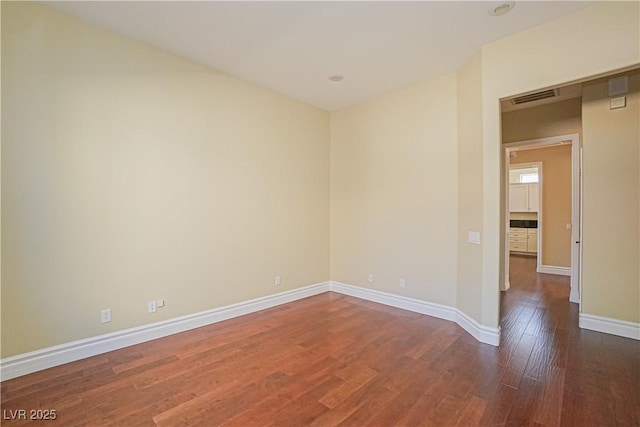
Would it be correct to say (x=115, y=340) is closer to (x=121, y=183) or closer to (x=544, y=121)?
(x=121, y=183)

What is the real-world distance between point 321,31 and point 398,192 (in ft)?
7.57

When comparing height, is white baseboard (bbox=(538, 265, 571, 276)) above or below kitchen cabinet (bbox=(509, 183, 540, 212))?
below

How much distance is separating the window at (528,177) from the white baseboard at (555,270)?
10.7 feet

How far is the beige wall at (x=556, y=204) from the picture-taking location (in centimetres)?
606

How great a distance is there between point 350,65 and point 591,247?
356 centimetres

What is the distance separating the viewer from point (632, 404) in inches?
80.6

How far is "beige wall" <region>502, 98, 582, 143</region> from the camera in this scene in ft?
14.2

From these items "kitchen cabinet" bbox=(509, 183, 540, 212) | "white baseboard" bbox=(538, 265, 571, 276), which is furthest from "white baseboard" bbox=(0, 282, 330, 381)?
"kitchen cabinet" bbox=(509, 183, 540, 212)

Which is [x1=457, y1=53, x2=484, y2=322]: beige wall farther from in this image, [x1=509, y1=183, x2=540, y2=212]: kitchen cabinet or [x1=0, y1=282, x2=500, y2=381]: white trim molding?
[x1=509, y1=183, x2=540, y2=212]: kitchen cabinet

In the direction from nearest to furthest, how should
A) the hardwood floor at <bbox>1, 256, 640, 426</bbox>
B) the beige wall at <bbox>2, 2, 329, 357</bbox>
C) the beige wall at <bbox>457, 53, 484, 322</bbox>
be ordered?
the hardwood floor at <bbox>1, 256, 640, 426</bbox>, the beige wall at <bbox>2, 2, 329, 357</bbox>, the beige wall at <bbox>457, 53, 484, 322</bbox>

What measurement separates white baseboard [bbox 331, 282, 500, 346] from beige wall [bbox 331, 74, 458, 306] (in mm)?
93

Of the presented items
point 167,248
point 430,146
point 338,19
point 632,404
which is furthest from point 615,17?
point 167,248

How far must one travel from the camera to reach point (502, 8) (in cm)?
243

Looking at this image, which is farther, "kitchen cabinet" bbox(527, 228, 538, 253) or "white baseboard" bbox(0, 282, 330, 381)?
"kitchen cabinet" bbox(527, 228, 538, 253)
